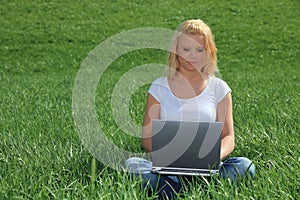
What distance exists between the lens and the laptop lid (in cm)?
328

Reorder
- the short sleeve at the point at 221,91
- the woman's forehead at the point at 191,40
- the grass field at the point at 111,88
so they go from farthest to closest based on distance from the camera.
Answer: the short sleeve at the point at 221,91
the woman's forehead at the point at 191,40
the grass field at the point at 111,88

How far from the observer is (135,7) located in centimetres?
2325

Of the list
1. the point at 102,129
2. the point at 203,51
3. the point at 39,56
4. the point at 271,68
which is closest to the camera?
the point at 203,51

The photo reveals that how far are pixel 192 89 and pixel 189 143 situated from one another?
0.61 meters

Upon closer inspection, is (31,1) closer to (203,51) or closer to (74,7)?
(74,7)

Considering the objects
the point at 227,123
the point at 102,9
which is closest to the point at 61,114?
the point at 227,123

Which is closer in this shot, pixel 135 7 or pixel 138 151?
pixel 138 151

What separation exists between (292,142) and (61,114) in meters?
2.44

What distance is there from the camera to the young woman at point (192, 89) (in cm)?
372

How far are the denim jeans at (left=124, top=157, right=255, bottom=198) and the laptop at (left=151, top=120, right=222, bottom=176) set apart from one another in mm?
87

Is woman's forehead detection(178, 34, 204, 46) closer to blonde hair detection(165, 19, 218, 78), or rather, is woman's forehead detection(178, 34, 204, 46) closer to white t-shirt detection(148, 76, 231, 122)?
blonde hair detection(165, 19, 218, 78)

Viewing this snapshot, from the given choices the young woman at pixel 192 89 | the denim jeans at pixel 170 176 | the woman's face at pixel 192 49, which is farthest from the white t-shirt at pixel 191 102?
the denim jeans at pixel 170 176

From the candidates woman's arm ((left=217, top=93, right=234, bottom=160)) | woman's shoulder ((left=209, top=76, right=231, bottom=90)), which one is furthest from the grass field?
woman's shoulder ((left=209, top=76, right=231, bottom=90))

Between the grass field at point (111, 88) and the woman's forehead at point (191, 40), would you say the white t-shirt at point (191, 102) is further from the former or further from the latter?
the grass field at point (111, 88)
